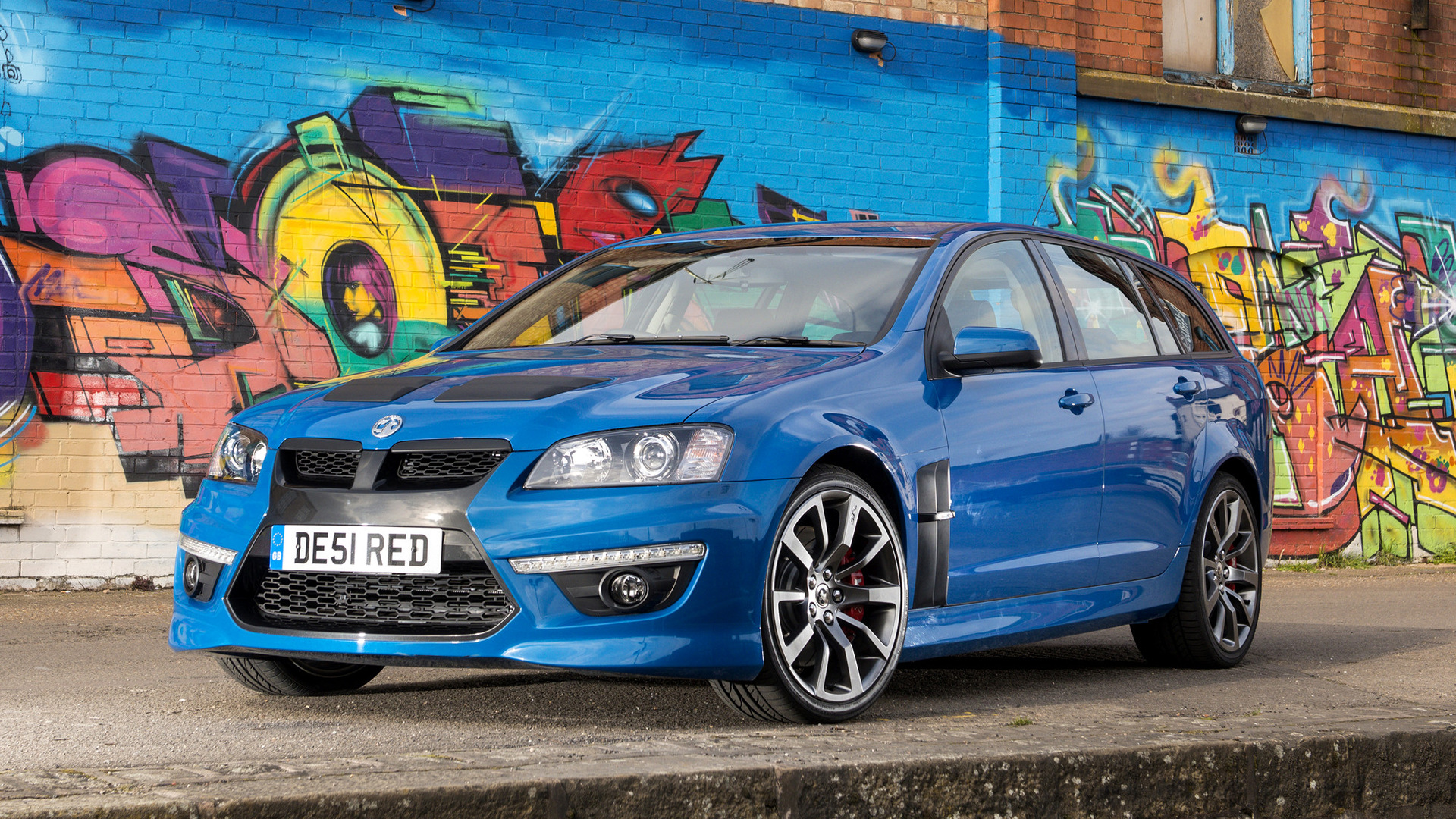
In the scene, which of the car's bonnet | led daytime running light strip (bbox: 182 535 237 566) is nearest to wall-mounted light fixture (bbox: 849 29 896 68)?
the car's bonnet

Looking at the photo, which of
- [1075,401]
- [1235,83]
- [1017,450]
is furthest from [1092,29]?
[1017,450]

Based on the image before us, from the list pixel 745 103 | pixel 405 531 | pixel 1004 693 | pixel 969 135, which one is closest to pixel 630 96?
pixel 745 103

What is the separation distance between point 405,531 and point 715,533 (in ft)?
2.62

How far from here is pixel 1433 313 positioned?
15391mm

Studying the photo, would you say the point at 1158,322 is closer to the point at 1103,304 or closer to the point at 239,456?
the point at 1103,304

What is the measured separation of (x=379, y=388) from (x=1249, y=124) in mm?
11378

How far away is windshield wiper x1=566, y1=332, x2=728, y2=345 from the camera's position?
5266 millimetres

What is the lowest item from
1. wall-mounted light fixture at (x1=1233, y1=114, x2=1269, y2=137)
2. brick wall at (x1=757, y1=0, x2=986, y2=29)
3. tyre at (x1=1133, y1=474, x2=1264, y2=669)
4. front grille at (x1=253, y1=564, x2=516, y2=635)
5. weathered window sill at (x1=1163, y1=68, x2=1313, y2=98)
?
tyre at (x1=1133, y1=474, x2=1264, y2=669)

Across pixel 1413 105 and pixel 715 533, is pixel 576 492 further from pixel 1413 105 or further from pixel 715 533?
pixel 1413 105

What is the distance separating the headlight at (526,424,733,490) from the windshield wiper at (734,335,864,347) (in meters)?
0.87

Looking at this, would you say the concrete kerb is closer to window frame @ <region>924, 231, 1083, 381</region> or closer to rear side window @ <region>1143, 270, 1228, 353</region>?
window frame @ <region>924, 231, 1083, 381</region>

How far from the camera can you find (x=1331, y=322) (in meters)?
14.8

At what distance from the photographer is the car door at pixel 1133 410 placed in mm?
5875

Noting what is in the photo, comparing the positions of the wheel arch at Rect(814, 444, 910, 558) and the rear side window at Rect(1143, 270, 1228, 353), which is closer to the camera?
the wheel arch at Rect(814, 444, 910, 558)
